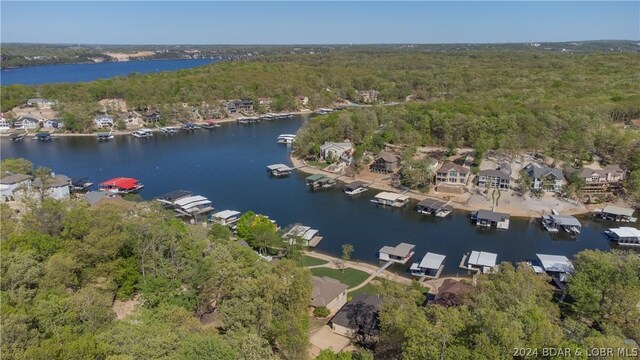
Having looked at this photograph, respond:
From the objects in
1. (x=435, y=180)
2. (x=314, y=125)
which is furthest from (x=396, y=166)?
(x=314, y=125)

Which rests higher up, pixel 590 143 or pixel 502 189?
pixel 590 143

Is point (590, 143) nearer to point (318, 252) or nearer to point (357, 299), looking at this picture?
point (318, 252)

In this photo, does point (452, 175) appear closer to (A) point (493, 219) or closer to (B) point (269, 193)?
(A) point (493, 219)

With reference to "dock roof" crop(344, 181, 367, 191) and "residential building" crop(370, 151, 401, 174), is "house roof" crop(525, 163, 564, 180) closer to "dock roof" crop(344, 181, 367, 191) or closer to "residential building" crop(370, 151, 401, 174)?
"residential building" crop(370, 151, 401, 174)

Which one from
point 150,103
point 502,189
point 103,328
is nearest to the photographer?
point 103,328

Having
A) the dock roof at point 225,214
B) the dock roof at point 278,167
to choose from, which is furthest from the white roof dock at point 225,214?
the dock roof at point 278,167
